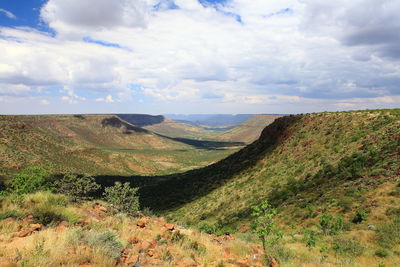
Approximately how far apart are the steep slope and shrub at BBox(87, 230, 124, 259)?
17.7 metres

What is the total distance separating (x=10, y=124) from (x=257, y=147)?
367 ft

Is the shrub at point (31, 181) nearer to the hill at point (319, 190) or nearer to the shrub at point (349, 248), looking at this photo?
the hill at point (319, 190)

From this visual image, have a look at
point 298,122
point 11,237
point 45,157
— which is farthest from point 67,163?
point 11,237

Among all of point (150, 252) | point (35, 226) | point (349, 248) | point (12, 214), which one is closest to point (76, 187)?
point (12, 214)

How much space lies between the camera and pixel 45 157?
289ft

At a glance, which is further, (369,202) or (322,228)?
(369,202)

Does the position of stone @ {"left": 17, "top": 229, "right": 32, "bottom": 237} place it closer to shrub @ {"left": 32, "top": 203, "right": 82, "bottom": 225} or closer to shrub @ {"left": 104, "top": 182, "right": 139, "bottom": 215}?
shrub @ {"left": 32, "top": 203, "right": 82, "bottom": 225}

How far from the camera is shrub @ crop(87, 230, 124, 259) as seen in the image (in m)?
6.56

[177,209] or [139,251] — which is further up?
[139,251]

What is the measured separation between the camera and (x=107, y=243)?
697 centimetres

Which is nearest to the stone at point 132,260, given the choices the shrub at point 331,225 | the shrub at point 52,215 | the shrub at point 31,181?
the shrub at point 52,215

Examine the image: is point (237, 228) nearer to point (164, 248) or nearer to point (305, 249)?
point (305, 249)

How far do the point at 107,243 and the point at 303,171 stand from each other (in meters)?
29.5

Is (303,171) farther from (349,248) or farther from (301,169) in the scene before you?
(349,248)
